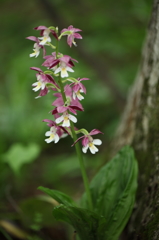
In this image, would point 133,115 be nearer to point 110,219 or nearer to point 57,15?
point 110,219

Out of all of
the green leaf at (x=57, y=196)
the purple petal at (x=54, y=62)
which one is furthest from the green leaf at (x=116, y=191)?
the purple petal at (x=54, y=62)

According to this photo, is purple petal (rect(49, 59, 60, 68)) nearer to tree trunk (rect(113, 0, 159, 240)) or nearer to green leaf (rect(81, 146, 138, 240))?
green leaf (rect(81, 146, 138, 240))

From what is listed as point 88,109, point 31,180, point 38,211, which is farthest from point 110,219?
point 88,109

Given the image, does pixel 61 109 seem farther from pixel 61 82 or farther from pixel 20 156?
pixel 20 156

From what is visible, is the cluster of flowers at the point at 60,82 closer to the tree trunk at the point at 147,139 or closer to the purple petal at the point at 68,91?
the purple petal at the point at 68,91

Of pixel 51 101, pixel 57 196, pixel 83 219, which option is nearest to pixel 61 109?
pixel 57 196
